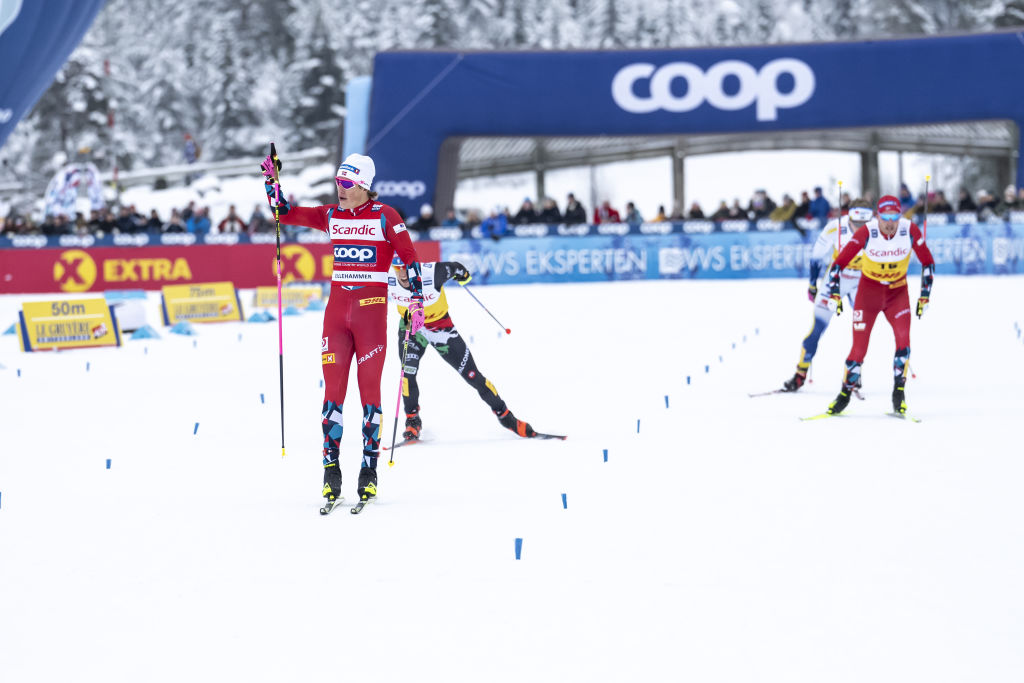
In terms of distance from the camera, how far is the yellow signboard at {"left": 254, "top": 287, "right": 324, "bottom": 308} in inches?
848

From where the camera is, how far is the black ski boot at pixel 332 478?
651cm

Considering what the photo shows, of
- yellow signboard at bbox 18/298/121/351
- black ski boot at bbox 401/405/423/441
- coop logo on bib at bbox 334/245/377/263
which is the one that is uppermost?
coop logo on bib at bbox 334/245/377/263

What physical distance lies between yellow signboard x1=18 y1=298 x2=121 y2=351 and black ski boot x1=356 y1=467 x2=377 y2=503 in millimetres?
11310

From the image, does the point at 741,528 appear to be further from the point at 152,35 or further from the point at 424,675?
the point at 152,35

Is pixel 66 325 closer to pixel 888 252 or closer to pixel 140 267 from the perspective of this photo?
pixel 140 267

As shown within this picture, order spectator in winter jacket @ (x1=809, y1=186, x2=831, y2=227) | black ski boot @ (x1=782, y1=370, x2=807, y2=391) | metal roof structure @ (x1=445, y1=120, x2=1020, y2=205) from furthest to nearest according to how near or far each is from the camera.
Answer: metal roof structure @ (x1=445, y1=120, x2=1020, y2=205)
spectator in winter jacket @ (x1=809, y1=186, x2=831, y2=227)
black ski boot @ (x1=782, y1=370, x2=807, y2=391)

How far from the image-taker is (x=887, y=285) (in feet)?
31.3

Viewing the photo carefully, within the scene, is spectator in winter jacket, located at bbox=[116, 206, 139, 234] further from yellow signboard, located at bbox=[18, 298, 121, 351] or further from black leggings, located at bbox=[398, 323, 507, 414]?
black leggings, located at bbox=[398, 323, 507, 414]

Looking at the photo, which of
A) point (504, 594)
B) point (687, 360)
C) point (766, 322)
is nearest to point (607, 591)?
point (504, 594)

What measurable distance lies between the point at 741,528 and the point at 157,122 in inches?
2599

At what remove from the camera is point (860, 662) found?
13.0ft

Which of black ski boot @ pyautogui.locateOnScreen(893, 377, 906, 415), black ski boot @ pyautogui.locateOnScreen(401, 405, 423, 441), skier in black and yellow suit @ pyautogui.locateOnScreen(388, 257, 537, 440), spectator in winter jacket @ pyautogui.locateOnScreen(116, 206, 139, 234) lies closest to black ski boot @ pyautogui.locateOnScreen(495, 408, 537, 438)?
skier in black and yellow suit @ pyautogui.locateOnScreen(388, 257, 537, 440)

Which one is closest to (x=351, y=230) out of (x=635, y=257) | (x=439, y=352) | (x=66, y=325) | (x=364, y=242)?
(x=364, y=242)

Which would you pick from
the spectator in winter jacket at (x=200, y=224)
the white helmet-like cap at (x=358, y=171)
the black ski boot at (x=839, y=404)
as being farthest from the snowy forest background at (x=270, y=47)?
the white helmet-like cap at (x=358, y=171)
